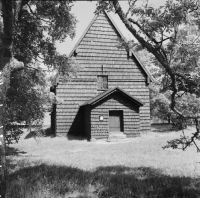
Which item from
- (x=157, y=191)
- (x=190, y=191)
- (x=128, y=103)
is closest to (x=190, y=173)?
(x=190, y=191)

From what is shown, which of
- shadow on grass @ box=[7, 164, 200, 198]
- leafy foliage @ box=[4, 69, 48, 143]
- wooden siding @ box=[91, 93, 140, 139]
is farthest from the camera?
wooden siding @ box=[91, 93, 140, 139]

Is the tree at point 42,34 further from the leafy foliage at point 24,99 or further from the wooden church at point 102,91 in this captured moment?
the wooden church at point 102,91

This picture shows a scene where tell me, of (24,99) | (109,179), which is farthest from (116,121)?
(109,179)

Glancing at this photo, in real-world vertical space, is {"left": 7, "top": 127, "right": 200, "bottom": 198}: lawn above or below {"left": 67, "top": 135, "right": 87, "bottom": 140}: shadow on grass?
above

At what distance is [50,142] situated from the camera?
16.4 m

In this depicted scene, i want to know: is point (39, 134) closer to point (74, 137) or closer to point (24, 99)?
point (24, 99)

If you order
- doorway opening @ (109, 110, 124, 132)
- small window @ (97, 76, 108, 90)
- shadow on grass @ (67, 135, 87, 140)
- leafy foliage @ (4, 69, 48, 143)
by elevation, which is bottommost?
shadow on grass @ (67, 135, 87, 140)

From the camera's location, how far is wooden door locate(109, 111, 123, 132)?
59.2 feet

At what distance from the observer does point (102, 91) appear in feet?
63.5

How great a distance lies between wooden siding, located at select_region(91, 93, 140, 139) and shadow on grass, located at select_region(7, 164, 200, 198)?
9.58 meters

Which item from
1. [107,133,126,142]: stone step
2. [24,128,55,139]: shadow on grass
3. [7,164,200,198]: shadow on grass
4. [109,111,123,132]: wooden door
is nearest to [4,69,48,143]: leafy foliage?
[24,128,55,139]: shadow on grass

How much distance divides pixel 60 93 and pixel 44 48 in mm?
9455

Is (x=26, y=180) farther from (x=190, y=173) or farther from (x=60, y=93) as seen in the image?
(x=60, y=93)

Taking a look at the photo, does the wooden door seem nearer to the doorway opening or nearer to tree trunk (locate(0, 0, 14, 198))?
the doorway opening
